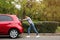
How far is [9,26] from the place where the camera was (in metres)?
16.8

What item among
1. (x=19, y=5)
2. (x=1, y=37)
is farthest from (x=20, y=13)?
(x=1, y=37)

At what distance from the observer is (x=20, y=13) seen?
2672 centimetres

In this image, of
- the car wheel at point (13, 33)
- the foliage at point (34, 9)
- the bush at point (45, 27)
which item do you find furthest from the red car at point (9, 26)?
the foliage at point (34, 9)

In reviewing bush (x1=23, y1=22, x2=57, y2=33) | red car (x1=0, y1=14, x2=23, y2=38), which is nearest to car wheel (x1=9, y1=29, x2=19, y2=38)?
red car (x1=0, y1=14, x2=23, y2=38)

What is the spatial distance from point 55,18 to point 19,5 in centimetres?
1162

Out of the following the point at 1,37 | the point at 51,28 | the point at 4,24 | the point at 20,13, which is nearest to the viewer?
the point at 4,24

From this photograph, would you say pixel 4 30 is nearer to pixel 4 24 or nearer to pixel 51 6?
pixel 4 24

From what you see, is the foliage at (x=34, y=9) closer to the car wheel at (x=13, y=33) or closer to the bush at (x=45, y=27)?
the bush at (x=45, y=27)

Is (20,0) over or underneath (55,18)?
over

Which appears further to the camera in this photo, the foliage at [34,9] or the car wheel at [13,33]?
the foliage at [34,9]

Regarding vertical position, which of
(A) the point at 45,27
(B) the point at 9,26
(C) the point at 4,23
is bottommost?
(A) the point at 45,27

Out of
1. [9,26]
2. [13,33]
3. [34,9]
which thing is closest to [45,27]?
[13,33]

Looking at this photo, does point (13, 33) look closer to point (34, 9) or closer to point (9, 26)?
point (9, 26)

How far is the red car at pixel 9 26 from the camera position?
661 inches
